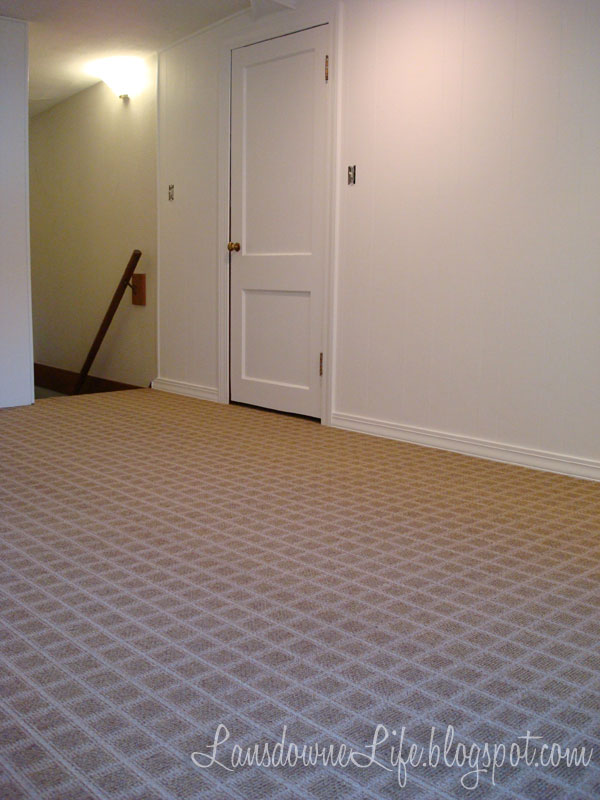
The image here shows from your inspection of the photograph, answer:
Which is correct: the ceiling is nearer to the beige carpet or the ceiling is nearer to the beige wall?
the beige wall

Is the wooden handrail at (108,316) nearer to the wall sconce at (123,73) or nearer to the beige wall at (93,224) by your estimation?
the beige wall at (93,224)

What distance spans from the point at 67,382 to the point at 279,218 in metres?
3.08

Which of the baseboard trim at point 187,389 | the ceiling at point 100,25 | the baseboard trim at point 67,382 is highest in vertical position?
the ceiling at point 100,25

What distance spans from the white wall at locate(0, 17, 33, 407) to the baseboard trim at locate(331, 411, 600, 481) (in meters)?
1.86

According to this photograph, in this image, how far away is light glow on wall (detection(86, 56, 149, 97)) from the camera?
5344mm

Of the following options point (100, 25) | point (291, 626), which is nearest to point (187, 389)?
point (100, 25)

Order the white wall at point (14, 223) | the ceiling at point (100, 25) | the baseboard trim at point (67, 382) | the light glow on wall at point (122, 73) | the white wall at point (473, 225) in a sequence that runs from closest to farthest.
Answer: the white wall at point (473, 225), the ceiling at point (100, 25), the white wall at point (14, 223), the light glow on wall at point (122, 73), the baseboard trim at point (67, 382)

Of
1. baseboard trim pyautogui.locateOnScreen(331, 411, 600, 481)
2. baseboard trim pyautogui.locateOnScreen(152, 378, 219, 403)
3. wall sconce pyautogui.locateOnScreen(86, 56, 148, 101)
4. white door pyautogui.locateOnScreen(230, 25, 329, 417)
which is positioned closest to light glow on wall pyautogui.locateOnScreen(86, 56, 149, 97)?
wall sconce pyautogui.locateOnScreen(86, 56, 148, 101)

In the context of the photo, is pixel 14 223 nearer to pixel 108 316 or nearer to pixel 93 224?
pixel 108 316

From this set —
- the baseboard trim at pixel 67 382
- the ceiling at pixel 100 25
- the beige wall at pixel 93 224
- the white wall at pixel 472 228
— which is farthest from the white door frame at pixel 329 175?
the baseboard trim at pixel 67 382

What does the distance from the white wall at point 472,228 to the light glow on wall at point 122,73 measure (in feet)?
6.51

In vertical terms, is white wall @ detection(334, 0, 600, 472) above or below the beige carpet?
above

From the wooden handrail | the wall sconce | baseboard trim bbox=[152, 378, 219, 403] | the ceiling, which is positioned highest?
the ceiling

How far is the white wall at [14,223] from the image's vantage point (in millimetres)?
4398
